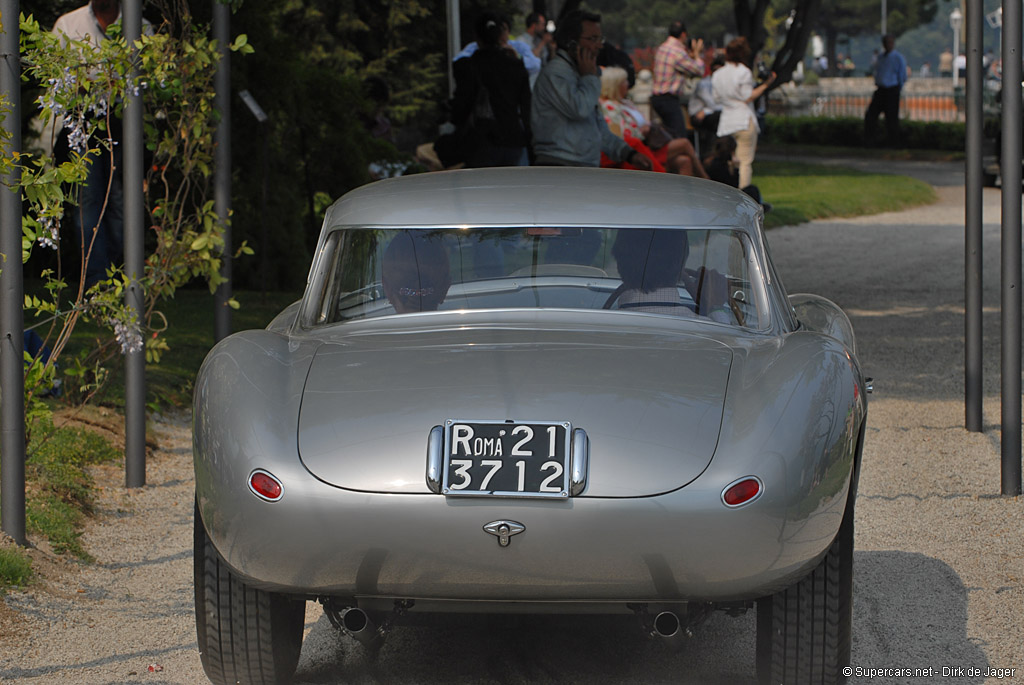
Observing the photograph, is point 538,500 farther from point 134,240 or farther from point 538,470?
point 134,240

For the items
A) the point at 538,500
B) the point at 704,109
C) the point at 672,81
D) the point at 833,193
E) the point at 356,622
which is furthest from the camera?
the point at 833,193

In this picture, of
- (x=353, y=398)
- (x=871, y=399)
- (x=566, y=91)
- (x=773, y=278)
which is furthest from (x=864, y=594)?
(x=566, y=91)

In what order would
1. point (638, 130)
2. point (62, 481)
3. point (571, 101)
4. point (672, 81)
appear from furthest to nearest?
1. point (672, 81)
2. point (638, 130)
3. point (571, 101)
4. point (62, 481)

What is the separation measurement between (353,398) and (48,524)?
93.3 inches

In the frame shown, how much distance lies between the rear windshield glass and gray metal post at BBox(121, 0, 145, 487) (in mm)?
2054

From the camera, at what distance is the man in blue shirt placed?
1216 inches

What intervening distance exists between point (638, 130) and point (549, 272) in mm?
8598

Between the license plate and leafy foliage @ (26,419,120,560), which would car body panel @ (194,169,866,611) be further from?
leafy foliage @ (26,419,120,560)

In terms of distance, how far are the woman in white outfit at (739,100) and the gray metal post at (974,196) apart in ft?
25.1

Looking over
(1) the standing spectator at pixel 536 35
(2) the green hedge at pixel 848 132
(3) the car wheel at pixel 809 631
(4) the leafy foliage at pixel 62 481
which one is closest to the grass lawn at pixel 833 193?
(1) the standing spectator at pixel 536 35

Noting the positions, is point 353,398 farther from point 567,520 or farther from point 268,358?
point 567,520

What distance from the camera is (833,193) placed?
73.4 ft

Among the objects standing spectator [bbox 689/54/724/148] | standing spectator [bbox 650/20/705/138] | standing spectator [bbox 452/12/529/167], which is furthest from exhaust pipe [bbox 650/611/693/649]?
standing spectator [bbox 689/54/724/148]

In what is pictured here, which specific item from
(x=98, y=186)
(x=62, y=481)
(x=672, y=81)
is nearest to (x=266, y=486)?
(x=62, y=481)
